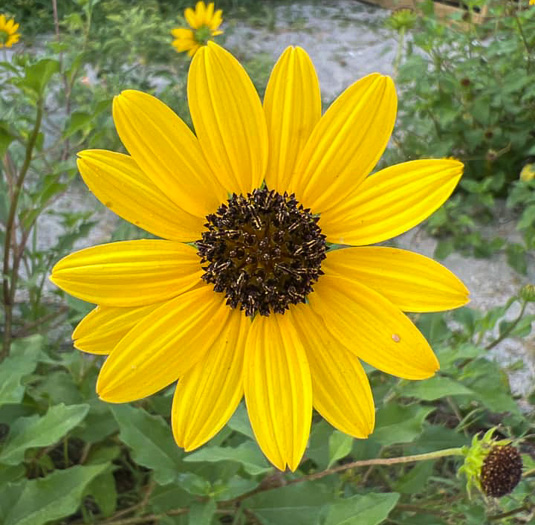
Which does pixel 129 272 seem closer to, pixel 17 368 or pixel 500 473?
pixel 17 368

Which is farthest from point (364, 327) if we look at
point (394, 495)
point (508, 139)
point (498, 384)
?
point (508, 139)

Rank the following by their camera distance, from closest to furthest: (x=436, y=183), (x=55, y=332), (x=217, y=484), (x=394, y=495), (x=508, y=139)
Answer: (x=436, y=183) < (x=394, y=495) < (x=217, y=484) < (x=55, y=332) < (x=508, y=139)

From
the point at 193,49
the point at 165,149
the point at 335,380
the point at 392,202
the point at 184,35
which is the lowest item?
the point at 335,380

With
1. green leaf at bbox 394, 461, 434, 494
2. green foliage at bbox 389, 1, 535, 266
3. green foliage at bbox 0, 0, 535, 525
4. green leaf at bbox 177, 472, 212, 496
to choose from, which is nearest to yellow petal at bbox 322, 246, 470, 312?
green foliage at bbox 0, 0, 535, 525

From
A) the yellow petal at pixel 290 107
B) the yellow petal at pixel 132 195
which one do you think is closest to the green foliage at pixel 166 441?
the yellow petal at pixel 132 195

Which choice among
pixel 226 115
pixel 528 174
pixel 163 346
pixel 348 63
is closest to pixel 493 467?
pixel 163 346

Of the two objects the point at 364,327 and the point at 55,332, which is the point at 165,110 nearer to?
the point at 364,327
